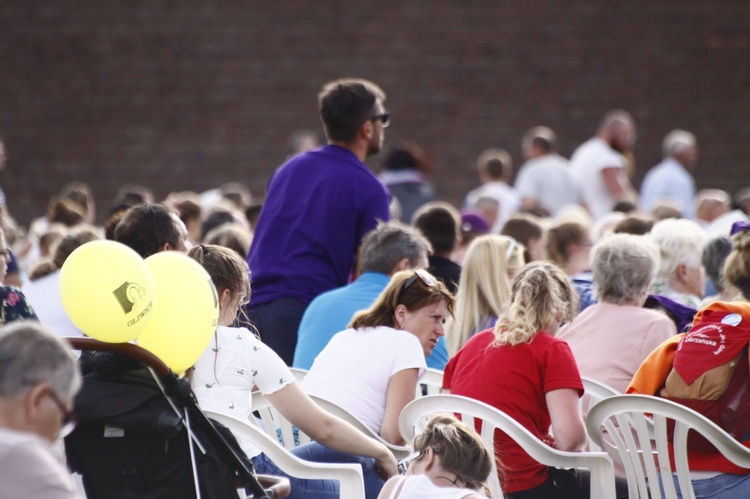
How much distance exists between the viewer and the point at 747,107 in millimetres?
12883

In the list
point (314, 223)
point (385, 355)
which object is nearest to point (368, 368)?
point (385, 355)

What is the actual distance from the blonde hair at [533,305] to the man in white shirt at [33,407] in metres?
2.01

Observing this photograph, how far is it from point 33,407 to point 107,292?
757 millimetres

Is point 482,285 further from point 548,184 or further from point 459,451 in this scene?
point 548,184

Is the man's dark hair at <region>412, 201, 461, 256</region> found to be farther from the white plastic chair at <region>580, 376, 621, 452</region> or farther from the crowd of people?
the white plastic chair at <region>580, 376, 621, 452</region>

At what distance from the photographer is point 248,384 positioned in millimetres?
3574

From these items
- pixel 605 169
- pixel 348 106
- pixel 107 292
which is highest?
pixel 348 106

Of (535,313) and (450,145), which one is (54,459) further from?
(450,145)

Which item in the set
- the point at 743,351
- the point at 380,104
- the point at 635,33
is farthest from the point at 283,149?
the point at 743,351

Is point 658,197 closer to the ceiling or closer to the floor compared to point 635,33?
closer to the floor

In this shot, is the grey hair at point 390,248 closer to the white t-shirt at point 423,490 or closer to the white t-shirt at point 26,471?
the white t-shirt at point 423,490

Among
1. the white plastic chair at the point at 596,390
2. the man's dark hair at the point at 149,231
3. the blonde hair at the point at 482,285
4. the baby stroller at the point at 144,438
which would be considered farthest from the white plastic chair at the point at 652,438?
the man's dark hair at the point at 149,231

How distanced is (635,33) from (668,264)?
26.5 ft

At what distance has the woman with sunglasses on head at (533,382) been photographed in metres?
3.85
